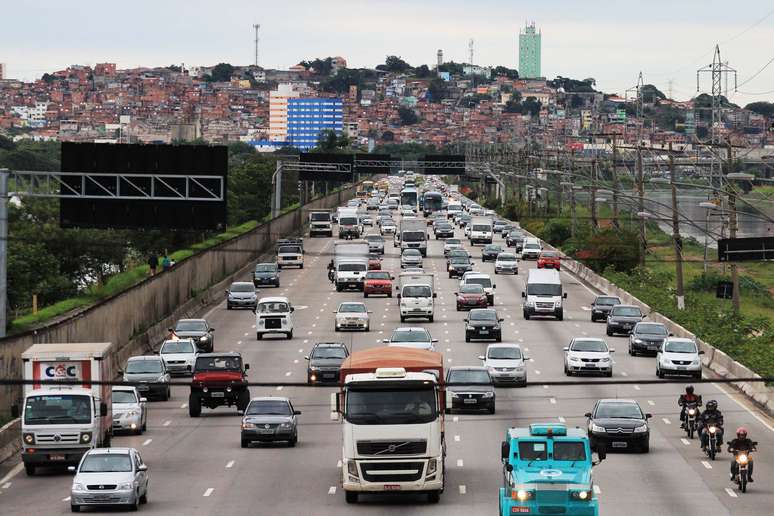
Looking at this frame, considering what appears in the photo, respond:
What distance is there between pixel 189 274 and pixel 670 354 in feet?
113

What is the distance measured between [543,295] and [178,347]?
84.1 ft

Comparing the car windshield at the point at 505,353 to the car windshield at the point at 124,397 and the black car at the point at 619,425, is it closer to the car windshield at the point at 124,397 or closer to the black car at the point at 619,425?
the black car at the point at 619,425

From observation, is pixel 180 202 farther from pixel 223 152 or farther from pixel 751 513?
pixel 751 513

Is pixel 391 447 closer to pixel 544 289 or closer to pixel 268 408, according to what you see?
pixel 268 408

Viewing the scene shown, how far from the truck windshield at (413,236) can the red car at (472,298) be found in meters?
36.0

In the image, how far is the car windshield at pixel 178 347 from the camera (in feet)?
187

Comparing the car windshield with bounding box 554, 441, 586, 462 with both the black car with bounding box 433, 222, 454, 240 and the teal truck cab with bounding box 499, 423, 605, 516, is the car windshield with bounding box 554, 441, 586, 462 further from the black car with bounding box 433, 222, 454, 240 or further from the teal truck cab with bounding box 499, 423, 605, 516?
the black car with bounding box 433, 222, 454, 240

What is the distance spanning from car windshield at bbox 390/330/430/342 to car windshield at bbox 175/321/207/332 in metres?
11.5

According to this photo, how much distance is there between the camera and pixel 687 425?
4341cm

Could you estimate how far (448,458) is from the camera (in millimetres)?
38594

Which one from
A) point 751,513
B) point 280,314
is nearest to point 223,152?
point 280,314

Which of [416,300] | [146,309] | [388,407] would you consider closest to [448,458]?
[388,407]

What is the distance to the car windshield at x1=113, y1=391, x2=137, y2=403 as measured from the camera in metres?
43.5

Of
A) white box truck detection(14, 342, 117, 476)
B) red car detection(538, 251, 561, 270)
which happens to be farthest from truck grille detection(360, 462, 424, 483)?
red car detection(538, 251, 561, 270)
